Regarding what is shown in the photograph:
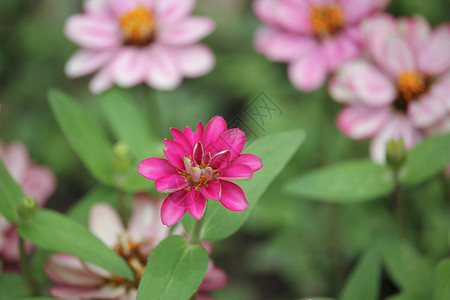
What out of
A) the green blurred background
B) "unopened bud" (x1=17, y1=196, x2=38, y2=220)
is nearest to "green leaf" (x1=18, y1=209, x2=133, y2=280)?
"unopened bud" (x1=17, y1=196, x2=38, y2=220)

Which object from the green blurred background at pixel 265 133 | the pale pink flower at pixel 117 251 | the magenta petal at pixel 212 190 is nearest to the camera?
the magenta petal at pixel 212 190

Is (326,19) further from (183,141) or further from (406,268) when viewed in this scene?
(183,141)

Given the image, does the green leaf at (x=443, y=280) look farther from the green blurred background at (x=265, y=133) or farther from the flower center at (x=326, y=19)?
the flower center at (x=326, y=19)

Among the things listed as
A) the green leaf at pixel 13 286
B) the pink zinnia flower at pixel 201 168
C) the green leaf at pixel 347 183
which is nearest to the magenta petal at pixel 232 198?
the pink zinnia flower at pixel 201 168

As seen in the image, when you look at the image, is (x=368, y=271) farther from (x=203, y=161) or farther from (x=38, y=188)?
(x=38, y=188)

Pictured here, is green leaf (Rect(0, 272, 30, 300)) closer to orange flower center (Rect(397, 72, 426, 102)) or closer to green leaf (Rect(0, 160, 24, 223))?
green leaf (Rect(0, 160, 24, 223))

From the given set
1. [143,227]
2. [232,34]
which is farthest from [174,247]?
[232,34]
